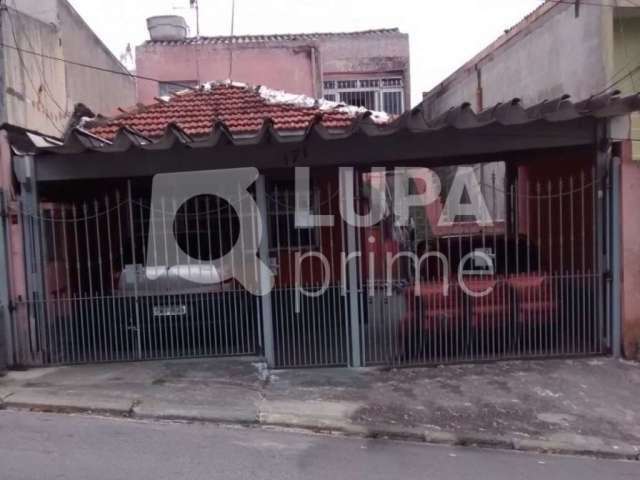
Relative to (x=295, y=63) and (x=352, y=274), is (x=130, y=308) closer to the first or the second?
(x=352, y=274)

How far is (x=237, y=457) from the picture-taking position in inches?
191

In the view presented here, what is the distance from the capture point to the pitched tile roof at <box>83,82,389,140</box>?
993 centimetres

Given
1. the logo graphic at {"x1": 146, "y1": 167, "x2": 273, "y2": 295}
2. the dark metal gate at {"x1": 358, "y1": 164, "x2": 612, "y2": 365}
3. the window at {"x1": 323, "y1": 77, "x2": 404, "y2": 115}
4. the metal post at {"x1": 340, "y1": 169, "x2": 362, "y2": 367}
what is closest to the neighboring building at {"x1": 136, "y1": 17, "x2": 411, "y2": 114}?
the window at {"x1": 323, "y1": 77, "x2": 404, "y2": 115}

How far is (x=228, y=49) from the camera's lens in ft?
53.3

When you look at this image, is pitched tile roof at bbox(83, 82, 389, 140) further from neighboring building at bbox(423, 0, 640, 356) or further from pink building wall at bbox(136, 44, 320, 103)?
pink building wall at bbox(136, 44, 320, 103)

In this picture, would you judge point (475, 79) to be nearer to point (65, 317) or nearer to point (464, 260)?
point (464, 260)

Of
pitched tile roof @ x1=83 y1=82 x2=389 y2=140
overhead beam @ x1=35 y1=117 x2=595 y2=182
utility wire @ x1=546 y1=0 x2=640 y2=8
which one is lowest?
overhead beam @ x1=35 y1=117 x2=595 y2=182

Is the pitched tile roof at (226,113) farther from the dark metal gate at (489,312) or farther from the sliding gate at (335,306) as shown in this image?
the dark metal gate at (489,312)

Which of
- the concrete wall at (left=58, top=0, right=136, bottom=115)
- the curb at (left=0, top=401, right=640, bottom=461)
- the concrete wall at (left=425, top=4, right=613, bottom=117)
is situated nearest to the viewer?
the curb at (left=0, top=401, right=640, bottom=461)

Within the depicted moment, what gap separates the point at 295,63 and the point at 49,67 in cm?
768

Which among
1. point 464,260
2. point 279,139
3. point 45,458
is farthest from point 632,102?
point 45,458

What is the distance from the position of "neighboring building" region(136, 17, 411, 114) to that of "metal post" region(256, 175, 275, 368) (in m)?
8.76

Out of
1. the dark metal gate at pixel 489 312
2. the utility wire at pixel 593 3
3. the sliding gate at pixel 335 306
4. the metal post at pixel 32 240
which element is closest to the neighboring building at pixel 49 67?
the metal post at pixel 32 240

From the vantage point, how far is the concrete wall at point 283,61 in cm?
1595
